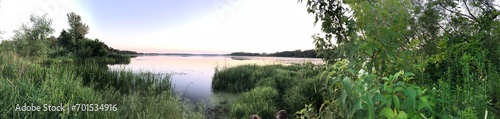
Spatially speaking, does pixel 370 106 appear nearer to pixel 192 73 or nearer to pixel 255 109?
pixel 255 109

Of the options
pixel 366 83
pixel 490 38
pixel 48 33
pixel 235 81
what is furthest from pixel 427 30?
pixel 48 33

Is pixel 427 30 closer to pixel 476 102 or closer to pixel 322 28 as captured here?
pixel 322 28

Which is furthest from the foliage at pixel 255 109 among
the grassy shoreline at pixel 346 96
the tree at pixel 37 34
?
the tree at pixel 37 34

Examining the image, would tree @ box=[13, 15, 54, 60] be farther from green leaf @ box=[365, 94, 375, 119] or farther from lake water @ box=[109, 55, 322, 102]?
green leaf @ box=[365, 94, 375, 119]

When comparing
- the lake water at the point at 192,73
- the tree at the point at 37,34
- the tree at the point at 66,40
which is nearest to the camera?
the lake water at the point at 192,73

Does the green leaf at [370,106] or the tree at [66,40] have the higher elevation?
the tree at [66,40]

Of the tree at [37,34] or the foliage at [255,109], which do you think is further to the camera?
the tree at [37,34]

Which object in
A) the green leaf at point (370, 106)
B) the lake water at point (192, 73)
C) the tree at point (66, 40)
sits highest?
the tree at point (66, 40)

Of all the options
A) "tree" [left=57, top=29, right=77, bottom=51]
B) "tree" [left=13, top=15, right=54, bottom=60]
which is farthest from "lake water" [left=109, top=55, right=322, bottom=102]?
"tree" [left=57, top=29, right=77, bottom=51]

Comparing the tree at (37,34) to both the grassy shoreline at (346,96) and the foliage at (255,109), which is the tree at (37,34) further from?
the foliage at (255,109)

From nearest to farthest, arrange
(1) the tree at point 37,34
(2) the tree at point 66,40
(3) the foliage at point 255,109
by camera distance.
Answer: (3) the foliage at point 255,109
(1) the tree at point 37,34
(2) the tree at point 66,40

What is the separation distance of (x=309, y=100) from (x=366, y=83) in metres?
4.97

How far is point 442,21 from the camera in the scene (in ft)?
17.3

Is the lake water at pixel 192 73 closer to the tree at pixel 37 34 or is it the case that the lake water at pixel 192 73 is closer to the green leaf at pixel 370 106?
the green leaf at pixel 370 106
